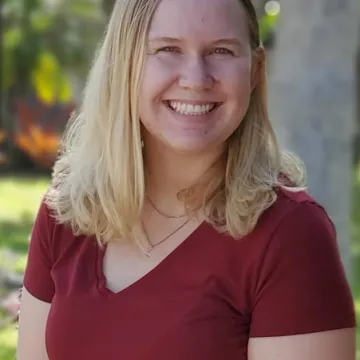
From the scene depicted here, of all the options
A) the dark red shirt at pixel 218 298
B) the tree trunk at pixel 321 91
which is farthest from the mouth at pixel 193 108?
the tree trunk at pixel 321 91

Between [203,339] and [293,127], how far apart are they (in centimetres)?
203

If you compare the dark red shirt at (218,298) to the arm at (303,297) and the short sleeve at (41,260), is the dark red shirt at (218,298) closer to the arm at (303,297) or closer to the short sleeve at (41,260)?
the arm at (303,297)

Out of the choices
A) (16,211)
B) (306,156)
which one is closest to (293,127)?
(306,156)

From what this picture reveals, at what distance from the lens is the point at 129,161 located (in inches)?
94.0

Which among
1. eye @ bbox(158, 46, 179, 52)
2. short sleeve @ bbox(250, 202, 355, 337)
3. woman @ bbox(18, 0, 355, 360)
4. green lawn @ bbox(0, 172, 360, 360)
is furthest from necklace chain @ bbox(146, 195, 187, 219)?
green lawn @ bbox(0, 172, 360, 360)

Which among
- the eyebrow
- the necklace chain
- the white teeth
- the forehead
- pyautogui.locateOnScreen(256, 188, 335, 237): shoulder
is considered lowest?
the necklace chain

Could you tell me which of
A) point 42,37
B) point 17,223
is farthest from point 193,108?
point 42,37

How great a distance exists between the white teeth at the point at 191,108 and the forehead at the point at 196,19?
0.15 meters

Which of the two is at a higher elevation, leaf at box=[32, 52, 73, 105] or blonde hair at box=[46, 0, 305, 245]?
blonde hair at box=[46, 0, 305, 245]

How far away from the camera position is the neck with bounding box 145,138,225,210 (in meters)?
2.31

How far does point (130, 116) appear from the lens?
231cm

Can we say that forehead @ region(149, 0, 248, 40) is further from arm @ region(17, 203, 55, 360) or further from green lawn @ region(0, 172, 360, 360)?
green lawn @ region(0, 172, 360, 360)

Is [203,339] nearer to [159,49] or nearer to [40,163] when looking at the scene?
[159,49]

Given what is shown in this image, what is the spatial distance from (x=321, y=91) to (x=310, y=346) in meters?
2.01
